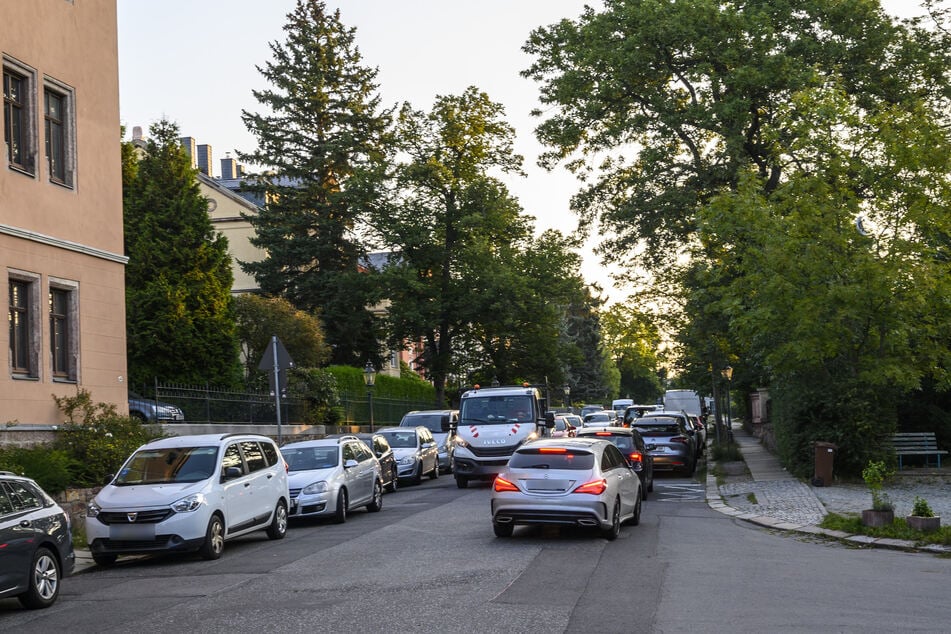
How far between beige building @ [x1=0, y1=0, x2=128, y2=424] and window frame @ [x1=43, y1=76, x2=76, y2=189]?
2 centimetres

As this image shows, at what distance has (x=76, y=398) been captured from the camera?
20016 millimetres

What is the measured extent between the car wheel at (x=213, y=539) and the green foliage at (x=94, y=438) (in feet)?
14.4

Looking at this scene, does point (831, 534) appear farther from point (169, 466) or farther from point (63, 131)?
point (63, 131)

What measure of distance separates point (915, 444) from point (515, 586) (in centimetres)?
1709

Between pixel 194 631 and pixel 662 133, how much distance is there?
84.6 feet

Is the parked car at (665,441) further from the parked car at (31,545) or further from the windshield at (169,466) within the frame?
the parked car at (31,545)

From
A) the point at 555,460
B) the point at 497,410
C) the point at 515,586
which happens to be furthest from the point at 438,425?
the point at 515,586

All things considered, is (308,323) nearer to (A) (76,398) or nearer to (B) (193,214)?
(B) (193,214)

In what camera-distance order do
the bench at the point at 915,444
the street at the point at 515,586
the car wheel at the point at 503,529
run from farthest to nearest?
the bench at the point at 915,444 → the car wheel at the point at 503,529 → the street at the point at 515,586

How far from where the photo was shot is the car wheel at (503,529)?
49.2ft

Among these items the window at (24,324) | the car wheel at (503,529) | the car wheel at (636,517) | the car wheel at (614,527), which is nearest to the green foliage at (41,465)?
the window at (24,324)

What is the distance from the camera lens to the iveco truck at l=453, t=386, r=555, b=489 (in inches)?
993

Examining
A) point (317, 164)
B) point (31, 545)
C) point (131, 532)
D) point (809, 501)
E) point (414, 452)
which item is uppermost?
point (317, 164)

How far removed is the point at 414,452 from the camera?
28953mm
